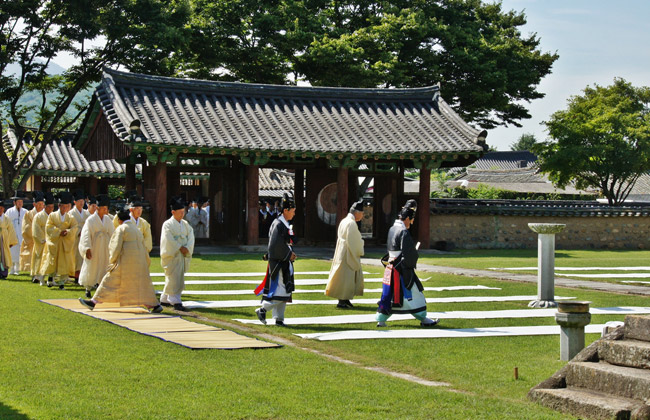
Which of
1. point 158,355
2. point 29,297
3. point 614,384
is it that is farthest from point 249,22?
point 614,384

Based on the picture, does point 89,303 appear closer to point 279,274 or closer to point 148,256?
point 148,256

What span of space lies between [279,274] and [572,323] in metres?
4.20

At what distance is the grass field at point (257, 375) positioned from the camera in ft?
20.7

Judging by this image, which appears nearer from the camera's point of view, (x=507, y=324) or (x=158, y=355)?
(x=158, y=355)

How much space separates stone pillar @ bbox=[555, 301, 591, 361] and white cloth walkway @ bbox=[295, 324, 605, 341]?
190 centimetres

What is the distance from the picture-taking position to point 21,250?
1750 cm

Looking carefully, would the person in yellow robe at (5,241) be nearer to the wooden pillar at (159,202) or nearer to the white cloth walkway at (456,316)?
the wooden pillar at (159,202)

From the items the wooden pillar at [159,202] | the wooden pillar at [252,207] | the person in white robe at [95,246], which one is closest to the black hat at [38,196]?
the person in white robe at [95,246]

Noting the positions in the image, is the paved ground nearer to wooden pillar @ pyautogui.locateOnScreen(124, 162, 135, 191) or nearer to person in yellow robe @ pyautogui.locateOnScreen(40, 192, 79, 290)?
wooden pillar @ pyautogui.locateOnScreen(124, 162, 135, 191)

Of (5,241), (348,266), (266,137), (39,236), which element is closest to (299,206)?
(266,137)

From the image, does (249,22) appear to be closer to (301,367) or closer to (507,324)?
(507,324)

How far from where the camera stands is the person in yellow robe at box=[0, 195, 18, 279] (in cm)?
1673

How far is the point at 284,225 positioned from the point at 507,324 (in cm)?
330

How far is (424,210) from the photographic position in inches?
1006
